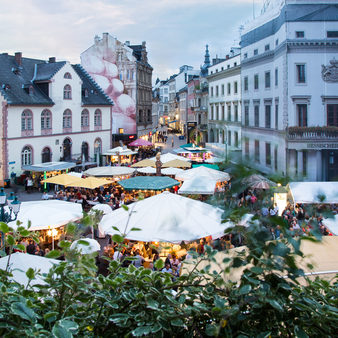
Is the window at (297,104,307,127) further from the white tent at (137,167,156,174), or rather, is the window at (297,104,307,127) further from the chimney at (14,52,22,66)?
the chimney at (14,52,22,66)

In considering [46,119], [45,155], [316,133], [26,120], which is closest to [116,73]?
[46,119]

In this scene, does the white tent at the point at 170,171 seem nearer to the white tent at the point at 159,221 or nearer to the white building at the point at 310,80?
the white building at the point at 310,80

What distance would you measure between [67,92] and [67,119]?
263cm

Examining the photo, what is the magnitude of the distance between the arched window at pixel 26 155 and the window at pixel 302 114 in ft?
74.4

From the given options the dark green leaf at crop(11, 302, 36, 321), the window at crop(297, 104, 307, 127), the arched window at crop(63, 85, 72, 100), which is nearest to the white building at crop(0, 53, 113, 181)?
the arched window at crop(63, 85, 72, 100)

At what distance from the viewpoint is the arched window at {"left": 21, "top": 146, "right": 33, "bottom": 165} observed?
3462 cm

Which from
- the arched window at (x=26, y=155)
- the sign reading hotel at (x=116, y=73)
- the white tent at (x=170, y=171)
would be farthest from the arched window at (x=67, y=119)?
the white tent at (x=170, y=171)

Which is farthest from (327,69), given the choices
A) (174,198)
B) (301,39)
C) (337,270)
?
(337,270)

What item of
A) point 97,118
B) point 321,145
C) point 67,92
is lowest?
point 321,145

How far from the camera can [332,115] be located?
23.9 metres

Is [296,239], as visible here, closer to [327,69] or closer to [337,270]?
[337,270]

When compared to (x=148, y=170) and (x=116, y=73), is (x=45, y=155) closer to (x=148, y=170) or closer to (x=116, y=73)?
(x=148, y=170)

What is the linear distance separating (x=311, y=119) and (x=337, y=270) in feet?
60.7

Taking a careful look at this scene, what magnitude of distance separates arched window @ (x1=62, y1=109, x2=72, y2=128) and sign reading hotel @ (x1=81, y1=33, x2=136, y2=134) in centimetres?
1220
